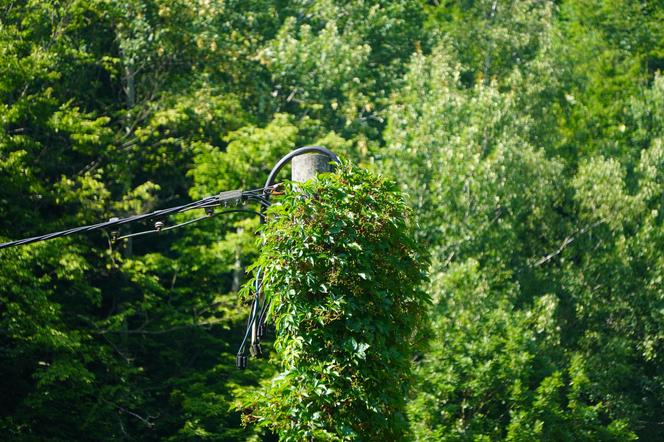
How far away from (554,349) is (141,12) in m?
12.4

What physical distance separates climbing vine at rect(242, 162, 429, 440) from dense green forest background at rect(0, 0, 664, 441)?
11.2 meters

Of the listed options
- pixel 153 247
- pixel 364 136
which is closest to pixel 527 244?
pixel 364 136

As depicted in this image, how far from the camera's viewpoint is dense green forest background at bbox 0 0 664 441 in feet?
72.3

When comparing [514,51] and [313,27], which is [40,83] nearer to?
[313,27]

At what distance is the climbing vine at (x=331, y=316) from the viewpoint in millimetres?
9203

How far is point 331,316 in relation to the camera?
9.29 metres

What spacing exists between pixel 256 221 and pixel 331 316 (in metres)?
15.5

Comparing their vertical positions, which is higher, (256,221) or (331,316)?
Answer: (256,221)

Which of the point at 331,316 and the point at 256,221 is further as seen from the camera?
the point at 256,221

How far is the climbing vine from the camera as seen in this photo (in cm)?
920

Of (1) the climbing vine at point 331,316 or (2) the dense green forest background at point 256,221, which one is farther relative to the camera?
(2) the dense green forest background at point 256,221

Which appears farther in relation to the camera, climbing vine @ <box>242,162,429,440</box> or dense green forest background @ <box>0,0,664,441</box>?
dense green forest background @ <box>0,0,664,441</box>

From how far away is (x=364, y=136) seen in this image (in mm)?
30234

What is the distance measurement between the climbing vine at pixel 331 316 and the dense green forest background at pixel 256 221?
11243 millimetres
